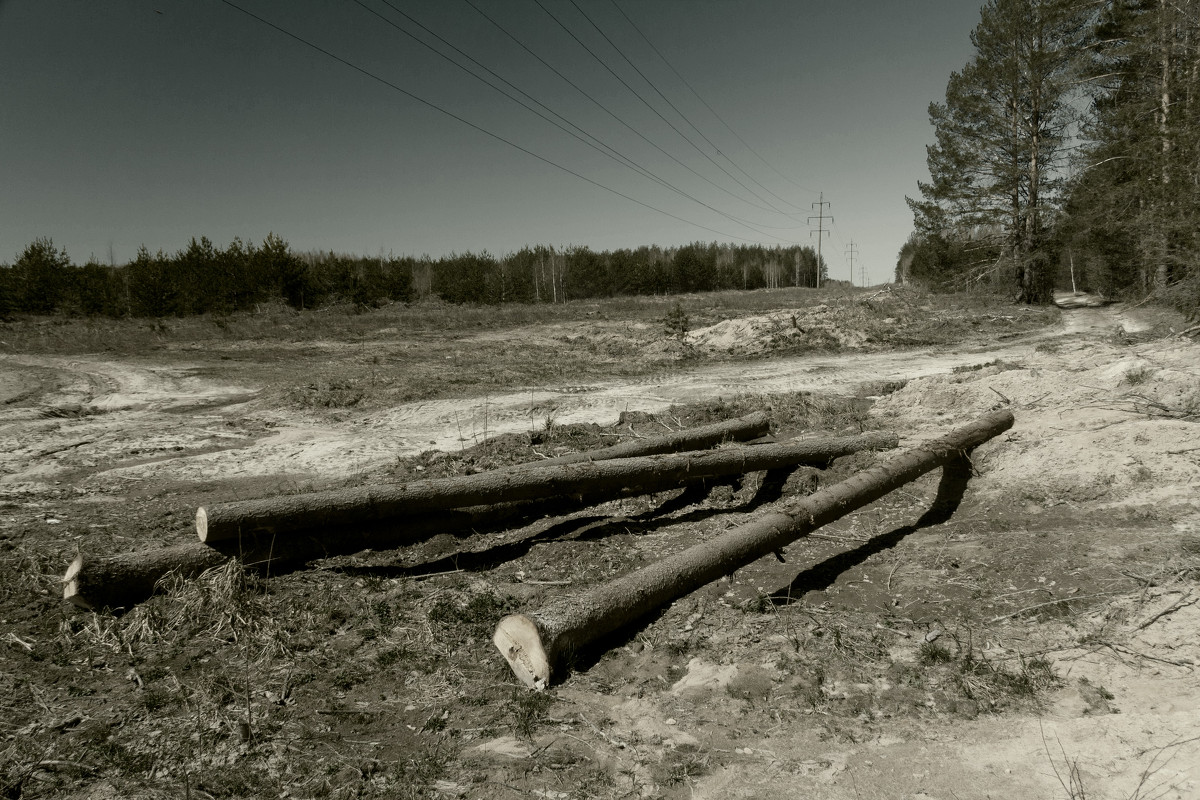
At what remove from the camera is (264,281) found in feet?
120

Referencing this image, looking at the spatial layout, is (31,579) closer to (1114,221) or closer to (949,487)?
(949,487)

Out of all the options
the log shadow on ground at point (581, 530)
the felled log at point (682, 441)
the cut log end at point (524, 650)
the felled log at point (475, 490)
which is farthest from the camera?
the felled log at point (682, 441)

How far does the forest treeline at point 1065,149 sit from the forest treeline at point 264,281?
3121cm

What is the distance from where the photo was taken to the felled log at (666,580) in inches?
145

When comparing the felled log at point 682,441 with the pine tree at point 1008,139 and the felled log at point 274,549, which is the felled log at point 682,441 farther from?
the pine tree at point 1008,139

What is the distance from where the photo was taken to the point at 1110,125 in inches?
920

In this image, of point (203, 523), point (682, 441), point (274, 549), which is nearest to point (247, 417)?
point (274, 549)

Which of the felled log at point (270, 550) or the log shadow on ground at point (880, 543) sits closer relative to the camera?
the felled log at point (270, 550)

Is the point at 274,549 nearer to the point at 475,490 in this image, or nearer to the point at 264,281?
the point at 475,490

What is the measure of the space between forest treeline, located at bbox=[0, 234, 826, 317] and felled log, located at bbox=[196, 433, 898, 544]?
3407cm

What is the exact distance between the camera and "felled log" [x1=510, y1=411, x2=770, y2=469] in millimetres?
6578

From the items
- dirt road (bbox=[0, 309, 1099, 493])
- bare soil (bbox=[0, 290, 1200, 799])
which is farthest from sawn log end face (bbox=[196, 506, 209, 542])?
dirt road (bbox=[0, 309, 1099, 493])

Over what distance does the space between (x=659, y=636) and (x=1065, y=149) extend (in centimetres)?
3072

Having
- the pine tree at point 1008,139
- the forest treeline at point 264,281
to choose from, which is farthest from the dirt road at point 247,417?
the forest treeline at point 264,281
